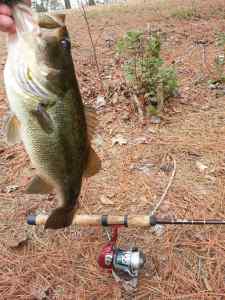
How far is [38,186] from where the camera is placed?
195 cm

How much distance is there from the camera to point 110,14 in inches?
394

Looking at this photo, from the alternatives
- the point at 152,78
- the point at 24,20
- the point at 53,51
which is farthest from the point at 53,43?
the point at 152,78

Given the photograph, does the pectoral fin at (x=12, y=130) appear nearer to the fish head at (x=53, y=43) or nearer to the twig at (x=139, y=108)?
the fish head at (x=53, y=43)

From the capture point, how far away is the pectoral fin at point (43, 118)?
165 cm

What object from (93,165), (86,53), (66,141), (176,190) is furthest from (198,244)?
(86,53)

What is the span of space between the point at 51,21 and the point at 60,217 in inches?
40.0

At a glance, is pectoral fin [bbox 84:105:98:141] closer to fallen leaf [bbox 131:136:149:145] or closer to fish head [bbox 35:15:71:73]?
fish head [bbox 35:15:71:73]

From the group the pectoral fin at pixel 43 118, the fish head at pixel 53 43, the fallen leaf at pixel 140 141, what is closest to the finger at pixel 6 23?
the fish head at pixel 53 43

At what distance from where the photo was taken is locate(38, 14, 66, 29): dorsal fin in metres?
1.48

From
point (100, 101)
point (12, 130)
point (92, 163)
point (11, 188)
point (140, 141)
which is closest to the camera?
point (12, 130)

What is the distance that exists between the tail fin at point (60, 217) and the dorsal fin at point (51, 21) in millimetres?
950

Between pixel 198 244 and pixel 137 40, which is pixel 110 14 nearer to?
pixel 137 40

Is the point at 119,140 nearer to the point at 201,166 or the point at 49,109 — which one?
the point at 201,166

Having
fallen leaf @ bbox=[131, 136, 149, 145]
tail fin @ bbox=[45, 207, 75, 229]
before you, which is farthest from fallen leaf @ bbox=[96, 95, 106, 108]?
tail fin @ bbox=[45, 207, 75, 229]
